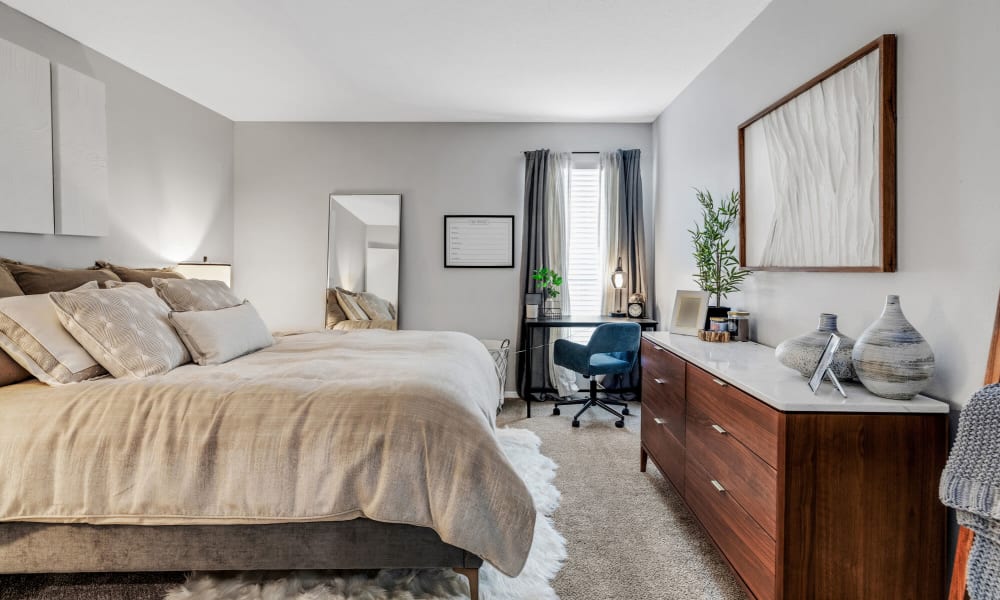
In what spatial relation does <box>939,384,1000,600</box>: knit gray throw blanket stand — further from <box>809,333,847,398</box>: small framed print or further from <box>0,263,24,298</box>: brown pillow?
<box>0,263,24,298</box>: brown pillow

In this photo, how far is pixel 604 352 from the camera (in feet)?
13.6

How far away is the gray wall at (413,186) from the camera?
5.08m

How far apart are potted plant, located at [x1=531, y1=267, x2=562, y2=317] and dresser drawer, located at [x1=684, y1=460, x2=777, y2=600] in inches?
107

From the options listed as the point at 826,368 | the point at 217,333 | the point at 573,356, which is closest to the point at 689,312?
the point at 573,356

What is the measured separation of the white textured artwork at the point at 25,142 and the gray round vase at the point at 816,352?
3.82m

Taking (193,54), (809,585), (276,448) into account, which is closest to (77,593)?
(276,448)

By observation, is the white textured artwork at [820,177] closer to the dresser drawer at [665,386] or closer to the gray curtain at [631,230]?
the dresser drawer at [665,386]

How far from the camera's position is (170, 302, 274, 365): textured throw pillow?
2.48 m

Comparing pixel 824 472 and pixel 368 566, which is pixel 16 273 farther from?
pixel 824 472

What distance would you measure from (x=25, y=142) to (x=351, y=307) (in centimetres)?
261

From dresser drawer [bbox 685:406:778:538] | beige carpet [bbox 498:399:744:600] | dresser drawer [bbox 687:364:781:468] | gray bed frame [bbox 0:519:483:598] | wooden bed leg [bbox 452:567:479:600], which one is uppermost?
dresser drawer [bbox 687:364:781:468]

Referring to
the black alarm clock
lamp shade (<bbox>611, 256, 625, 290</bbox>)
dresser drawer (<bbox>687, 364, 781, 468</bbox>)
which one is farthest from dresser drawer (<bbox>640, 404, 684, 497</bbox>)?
lamp shade (<bbox>611, 256, 625, 290</bbox>)

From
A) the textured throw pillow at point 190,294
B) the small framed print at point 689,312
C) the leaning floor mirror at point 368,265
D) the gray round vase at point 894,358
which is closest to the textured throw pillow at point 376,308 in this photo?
the leaning floor mirror at point 368,265

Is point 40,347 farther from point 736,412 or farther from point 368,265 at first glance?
point 368,265
